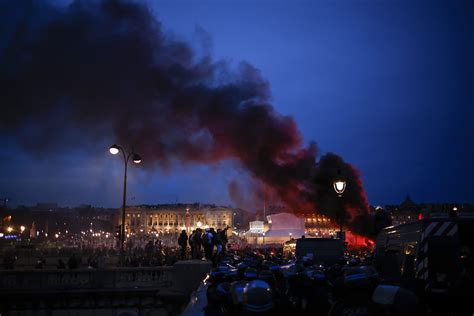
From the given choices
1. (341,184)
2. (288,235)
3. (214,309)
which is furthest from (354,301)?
(288,235)

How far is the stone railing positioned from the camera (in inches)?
883

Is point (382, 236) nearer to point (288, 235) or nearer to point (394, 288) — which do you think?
point (394, 288)

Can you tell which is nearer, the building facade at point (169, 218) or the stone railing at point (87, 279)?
the stone railing at point (87, 279)

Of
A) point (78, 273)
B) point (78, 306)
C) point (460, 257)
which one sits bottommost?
point (78, 306)

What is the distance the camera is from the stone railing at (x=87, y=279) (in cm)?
2242

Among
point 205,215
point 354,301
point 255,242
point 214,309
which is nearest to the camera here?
point 354,301

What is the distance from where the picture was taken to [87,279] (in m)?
23.0

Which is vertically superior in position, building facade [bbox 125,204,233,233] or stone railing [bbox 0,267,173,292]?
building facade [bbox 125,204,233,233]

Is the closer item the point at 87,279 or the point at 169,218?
the point at 87,279

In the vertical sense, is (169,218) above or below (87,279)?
above

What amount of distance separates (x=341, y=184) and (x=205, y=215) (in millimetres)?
158264

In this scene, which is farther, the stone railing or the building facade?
the building facade

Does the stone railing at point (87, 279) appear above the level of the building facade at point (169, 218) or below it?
below

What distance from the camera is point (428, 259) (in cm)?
1109
